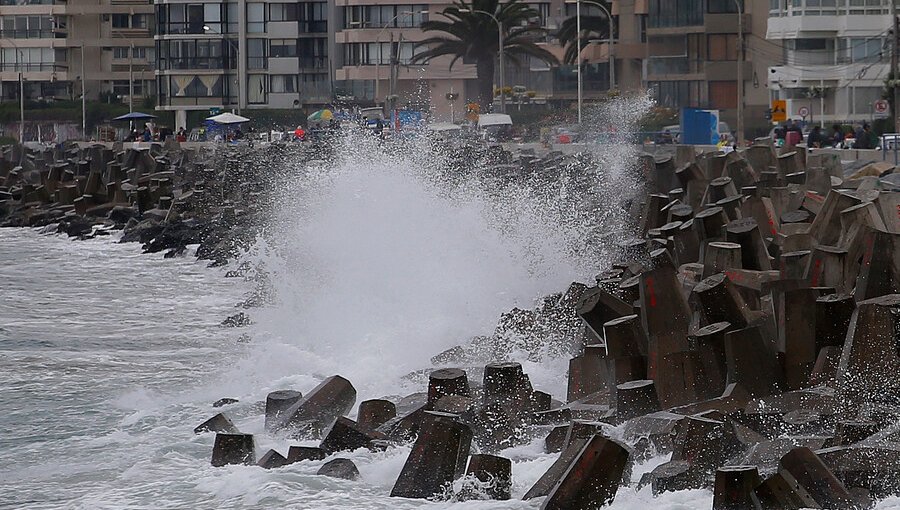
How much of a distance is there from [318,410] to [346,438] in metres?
0.81

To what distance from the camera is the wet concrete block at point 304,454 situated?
8.85 m

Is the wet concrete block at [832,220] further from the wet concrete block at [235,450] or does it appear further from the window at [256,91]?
the window at [256,91]

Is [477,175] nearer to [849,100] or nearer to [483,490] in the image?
[483,490]

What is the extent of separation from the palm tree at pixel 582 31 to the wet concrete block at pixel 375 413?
5912cm

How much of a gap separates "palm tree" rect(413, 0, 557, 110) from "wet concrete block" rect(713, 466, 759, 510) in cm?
5317

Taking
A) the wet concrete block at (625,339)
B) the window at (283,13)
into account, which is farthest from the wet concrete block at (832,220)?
the window at (283,13)

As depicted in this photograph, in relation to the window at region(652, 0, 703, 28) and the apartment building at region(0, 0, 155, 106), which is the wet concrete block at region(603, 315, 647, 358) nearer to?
the window at region(652, 0, 703, 28)

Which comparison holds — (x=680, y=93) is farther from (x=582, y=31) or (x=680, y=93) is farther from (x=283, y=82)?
(x=283, y=82)

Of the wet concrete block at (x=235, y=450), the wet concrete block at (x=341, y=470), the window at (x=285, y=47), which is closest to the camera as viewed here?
the wet concrete block at (x=341, y=470)

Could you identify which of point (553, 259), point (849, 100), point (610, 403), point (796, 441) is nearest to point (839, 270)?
point (610, 403)

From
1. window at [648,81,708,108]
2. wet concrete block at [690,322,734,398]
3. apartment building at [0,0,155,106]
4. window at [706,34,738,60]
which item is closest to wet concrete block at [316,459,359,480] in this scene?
wet concrete block at [690,322,734,398]

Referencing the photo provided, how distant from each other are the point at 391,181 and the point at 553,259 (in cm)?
335

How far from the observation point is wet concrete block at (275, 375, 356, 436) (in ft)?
31.6

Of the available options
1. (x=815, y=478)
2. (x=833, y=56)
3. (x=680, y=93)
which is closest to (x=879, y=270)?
(x=815, y=478)
